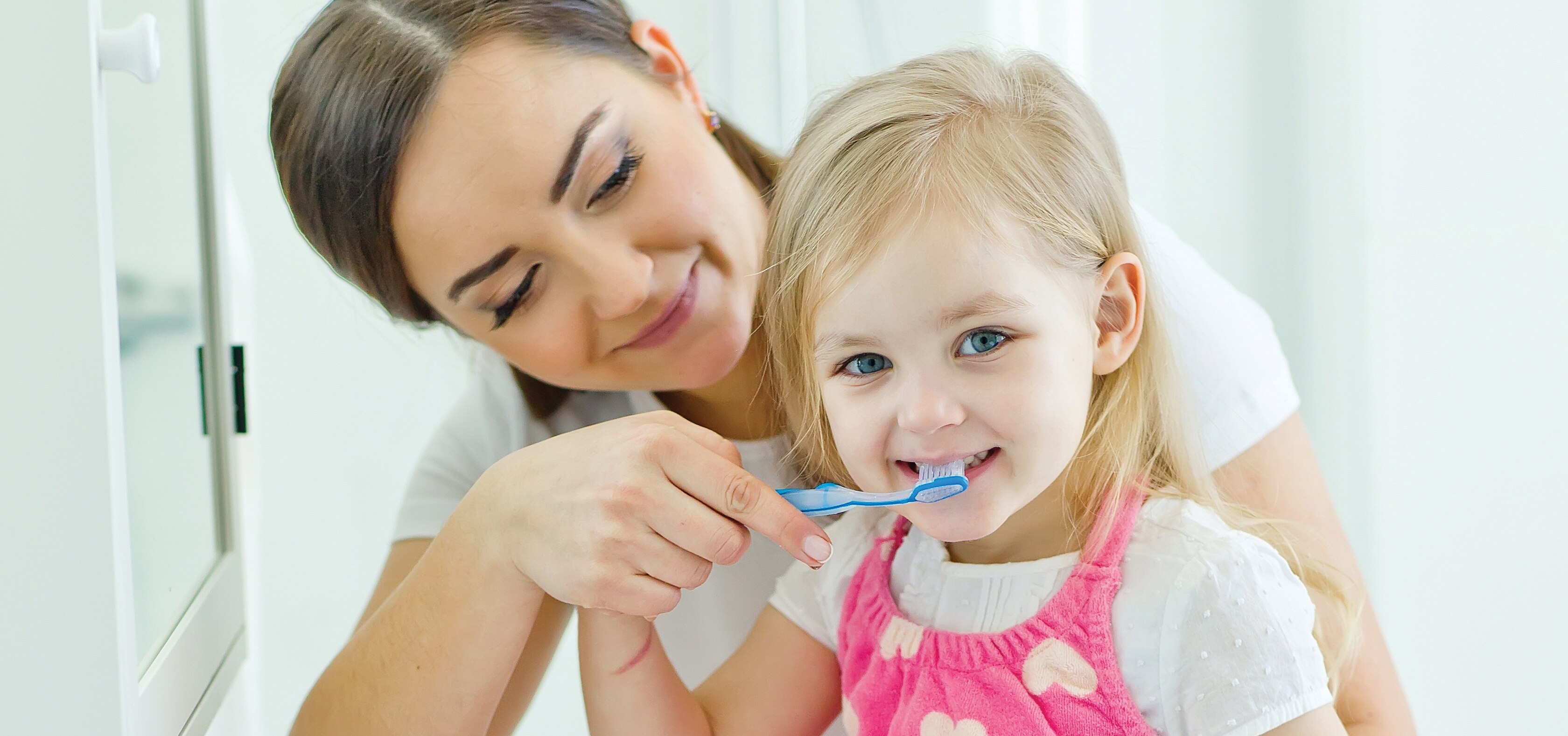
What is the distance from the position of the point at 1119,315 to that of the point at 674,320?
34 centimetres

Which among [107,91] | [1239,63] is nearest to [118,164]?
[107,91]

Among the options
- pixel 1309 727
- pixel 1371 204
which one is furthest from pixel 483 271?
pixel 1371 204

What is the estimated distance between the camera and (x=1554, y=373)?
3.74ft

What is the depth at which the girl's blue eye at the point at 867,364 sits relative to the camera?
2.21 feet

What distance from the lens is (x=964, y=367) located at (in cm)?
64

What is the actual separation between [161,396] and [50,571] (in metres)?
0.32

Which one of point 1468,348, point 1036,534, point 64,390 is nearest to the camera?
point 64,390

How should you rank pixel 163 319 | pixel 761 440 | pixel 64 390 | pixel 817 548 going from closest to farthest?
pixel 64 390 → pixel 817 548 → pixel 163 319 → pixel 761 440

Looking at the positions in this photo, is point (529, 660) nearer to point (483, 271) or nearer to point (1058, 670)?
point (483, 271)

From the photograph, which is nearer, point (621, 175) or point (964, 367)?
point (964, 367)

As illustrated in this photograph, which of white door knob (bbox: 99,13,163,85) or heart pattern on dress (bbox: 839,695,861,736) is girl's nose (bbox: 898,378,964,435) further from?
white door knob (bbox: 99,13,163,85)

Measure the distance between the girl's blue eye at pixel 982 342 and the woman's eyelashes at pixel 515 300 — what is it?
1.13ft

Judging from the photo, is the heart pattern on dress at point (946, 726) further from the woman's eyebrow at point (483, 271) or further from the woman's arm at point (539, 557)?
the woman's eyebrow at point (483, 271)

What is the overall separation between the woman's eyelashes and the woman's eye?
0.07m
